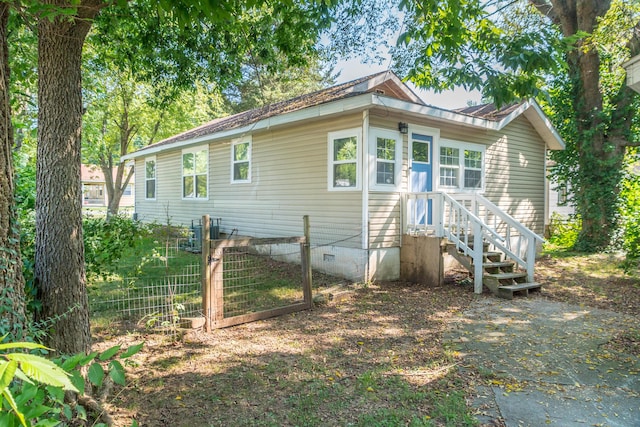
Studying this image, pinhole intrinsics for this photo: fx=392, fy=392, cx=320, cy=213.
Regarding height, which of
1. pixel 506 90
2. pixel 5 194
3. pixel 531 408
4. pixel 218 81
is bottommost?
pixel 531 408

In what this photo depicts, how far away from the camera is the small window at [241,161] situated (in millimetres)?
10180

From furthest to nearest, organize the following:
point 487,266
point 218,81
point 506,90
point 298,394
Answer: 1. point 487,266
2. point 218,81
3. point 506,90
4. point 298,394

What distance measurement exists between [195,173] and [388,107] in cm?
749

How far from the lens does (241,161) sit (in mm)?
10422

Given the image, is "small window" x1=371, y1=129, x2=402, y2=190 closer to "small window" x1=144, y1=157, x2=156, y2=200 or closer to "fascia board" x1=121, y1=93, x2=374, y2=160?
"fascia board" x1=121, y1=93, x2=374, y2=160

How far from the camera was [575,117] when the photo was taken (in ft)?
38.1

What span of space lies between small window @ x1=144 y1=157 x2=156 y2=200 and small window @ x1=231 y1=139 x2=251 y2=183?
5681 millimetres

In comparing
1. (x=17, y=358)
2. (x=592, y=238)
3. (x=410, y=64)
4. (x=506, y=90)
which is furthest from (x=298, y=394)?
(x=592, y=238)

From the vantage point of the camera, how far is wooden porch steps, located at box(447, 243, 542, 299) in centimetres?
665

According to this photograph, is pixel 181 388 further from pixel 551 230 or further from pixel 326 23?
pixel 551 230

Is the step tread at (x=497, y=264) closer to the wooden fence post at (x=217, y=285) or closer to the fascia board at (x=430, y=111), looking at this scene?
the fascia board at (x=430, y=111)

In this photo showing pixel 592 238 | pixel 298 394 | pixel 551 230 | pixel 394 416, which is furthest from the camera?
pixel 551 230

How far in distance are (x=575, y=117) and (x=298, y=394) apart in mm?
12215

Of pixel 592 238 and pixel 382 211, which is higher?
pixel 382 211
